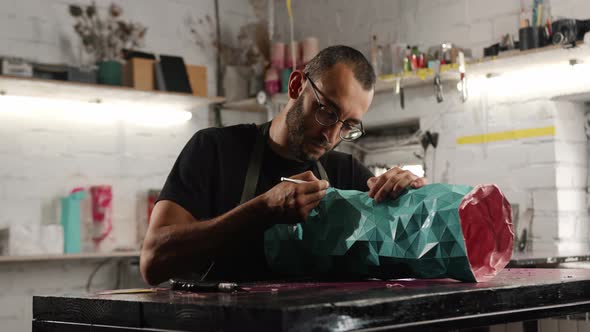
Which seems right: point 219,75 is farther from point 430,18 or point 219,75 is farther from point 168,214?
point 168,214

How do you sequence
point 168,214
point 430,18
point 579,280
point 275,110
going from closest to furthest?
point 579,280, point 168,214, point 430,18, point 275,110

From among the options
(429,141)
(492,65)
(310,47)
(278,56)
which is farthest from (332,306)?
(278,56)

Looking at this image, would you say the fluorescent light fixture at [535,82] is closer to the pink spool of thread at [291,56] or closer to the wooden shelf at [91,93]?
the pink spool of thread at [291,56]

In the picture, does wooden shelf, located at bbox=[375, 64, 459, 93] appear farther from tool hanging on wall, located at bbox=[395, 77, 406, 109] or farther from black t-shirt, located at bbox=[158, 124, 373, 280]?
black t-shirt, located at bbox=[158, 124, 373, 280]

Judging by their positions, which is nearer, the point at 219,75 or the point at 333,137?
the point at 333,137

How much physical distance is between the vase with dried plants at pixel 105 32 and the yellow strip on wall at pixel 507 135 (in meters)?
1.97

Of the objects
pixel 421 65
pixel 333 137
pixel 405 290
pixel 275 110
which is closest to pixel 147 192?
pixel 275 110

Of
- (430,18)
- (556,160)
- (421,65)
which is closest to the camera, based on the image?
(556,160)

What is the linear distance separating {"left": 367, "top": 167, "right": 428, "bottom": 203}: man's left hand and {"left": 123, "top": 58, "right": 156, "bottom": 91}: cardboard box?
296 cm

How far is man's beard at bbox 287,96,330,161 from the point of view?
7.25ft

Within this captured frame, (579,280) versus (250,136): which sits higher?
(250,136)

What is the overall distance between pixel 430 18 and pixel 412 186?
308 cm

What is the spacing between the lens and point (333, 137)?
7.22 feet

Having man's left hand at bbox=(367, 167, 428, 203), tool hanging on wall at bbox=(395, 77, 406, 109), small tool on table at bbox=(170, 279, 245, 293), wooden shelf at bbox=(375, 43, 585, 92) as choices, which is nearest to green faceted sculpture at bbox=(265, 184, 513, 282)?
man's left hand at bbox=(367, 167, 428, 203)
